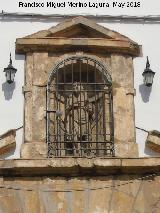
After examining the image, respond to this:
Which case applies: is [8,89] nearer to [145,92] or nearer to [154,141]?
[145,92]

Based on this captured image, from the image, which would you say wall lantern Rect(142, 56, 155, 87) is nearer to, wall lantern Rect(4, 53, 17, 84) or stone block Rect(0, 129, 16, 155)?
wall lantern Rect(4, 53, 17, 84)

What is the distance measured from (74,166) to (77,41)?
1.65m

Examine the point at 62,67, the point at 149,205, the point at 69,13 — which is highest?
the point at 69,13

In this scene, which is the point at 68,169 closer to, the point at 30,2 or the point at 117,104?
the point at 117,104

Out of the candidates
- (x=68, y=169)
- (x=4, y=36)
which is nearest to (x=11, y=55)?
(x=4, y=36)

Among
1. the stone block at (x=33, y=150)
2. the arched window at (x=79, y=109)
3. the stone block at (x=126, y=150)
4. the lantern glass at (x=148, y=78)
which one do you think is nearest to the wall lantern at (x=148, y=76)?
the lantern glass at (x=148, y=78)

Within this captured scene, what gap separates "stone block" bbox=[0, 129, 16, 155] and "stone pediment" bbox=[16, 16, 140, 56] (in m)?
1.12

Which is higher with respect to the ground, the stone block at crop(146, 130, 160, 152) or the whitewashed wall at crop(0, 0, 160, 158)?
the whitewashed wall at crop(0, 0, 160, 158)

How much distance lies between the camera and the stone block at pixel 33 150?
8812mm

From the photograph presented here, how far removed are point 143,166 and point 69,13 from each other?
224cm

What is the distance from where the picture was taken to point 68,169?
873 cm

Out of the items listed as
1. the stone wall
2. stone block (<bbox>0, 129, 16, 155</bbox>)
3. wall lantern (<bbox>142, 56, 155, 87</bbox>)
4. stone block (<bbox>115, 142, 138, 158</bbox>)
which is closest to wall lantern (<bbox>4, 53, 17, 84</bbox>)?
stone block (<bbox>0, 129, 16, 155</bbox>)

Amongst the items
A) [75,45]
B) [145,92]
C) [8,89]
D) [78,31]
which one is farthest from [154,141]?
[8,89]

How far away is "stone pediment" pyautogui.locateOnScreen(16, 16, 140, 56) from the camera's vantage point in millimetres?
9320
